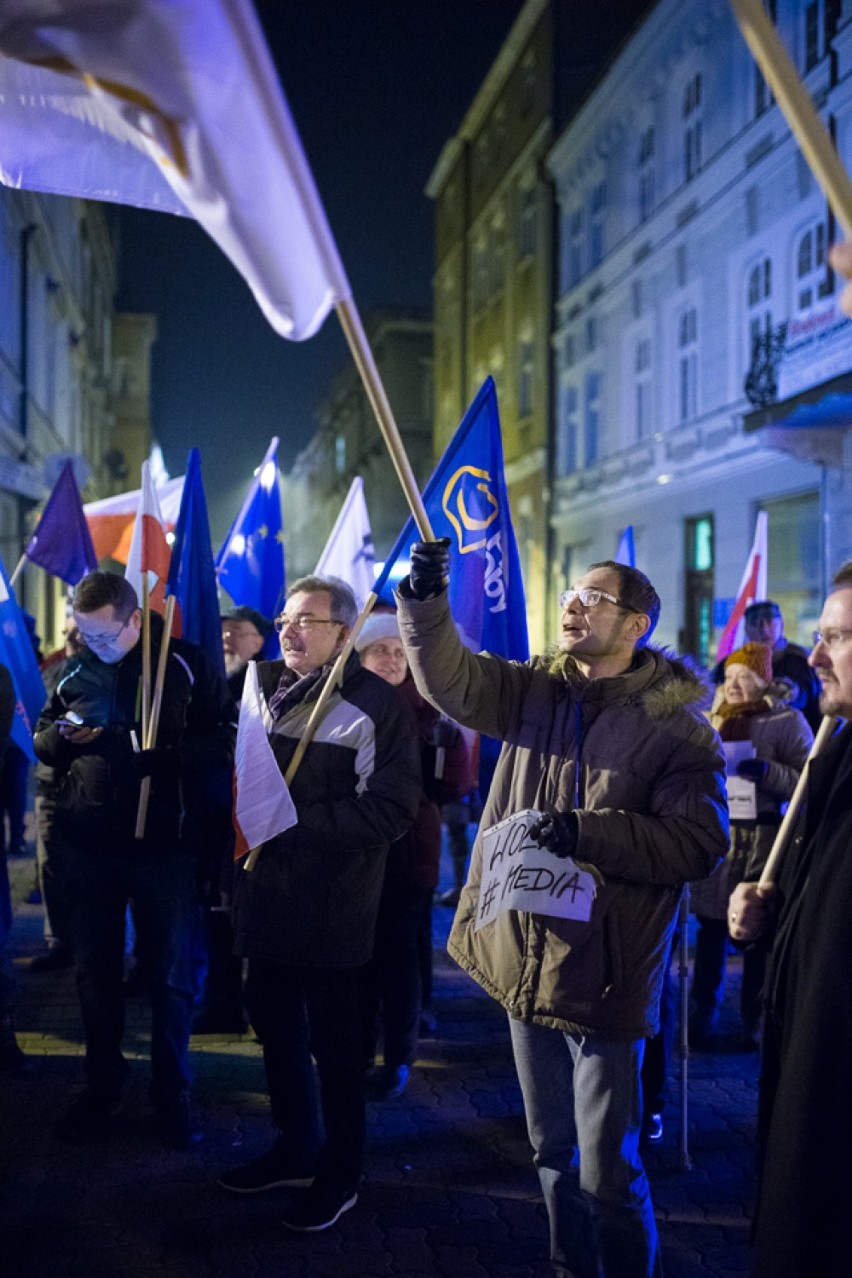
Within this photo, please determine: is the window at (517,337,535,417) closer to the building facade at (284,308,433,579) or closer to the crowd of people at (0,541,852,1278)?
the building facade at (284,308,433,579)

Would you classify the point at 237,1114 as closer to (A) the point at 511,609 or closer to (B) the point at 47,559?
(A) the point at 511,609

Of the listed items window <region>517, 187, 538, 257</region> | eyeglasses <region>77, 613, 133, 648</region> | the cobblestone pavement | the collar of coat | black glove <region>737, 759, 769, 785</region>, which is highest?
window <region>517, 187, 538, 257</region>

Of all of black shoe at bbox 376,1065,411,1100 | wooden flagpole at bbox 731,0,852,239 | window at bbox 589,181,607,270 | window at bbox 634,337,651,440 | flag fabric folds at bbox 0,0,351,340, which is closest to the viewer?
wooden flagpole at bbox 731,0,852,239

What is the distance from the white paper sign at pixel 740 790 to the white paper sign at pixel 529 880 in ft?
9.19

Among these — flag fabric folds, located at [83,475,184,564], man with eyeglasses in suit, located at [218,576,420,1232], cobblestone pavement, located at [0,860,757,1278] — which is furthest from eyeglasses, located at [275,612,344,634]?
flag fabric folds, located at [83,475,184,564]

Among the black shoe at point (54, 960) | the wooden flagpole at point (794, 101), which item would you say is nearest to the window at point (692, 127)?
the black shoe at point (54, 960)

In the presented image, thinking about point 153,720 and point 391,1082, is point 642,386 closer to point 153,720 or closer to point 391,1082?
point 391,1082

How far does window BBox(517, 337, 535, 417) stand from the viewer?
3000cm

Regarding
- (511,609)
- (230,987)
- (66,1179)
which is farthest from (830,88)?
(66,1179)

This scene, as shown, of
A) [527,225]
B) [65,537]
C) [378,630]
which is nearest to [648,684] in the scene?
[378,630]

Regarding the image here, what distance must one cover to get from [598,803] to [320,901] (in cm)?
121

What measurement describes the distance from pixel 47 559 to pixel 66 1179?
4.95 metres

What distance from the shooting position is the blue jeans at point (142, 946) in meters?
4.62

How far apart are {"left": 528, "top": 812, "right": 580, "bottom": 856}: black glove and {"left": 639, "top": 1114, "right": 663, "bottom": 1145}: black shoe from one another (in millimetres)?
2141
